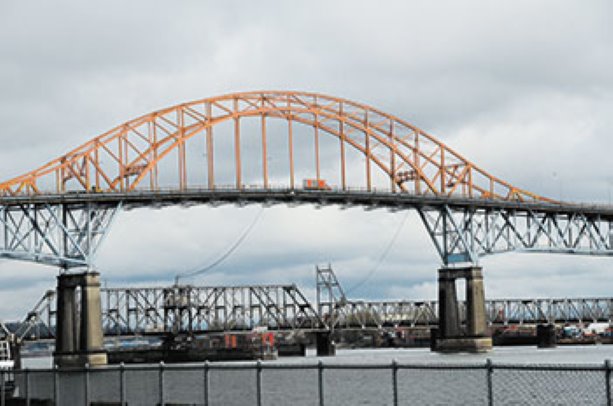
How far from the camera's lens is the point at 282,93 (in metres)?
132

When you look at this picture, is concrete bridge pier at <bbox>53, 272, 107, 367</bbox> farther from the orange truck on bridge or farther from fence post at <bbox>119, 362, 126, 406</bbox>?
fence post at <bbox>119, 362, 126, 406</bbox>

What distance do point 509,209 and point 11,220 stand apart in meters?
68.7

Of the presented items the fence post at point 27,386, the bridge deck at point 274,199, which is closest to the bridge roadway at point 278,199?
the bridge deck at point 274,199

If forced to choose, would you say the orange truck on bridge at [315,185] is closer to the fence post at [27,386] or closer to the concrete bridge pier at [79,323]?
the concrete bridge pier at [79,323]

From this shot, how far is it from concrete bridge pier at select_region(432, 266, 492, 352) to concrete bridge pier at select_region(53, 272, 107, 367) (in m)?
46.4

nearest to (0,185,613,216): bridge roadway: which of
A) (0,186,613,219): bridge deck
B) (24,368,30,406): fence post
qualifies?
(0,186,613,219): bridge deck

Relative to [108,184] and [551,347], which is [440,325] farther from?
[551,347]

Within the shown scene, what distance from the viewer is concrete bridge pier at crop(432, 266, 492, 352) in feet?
457

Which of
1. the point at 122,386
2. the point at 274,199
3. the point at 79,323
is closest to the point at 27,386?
the point at 122,386

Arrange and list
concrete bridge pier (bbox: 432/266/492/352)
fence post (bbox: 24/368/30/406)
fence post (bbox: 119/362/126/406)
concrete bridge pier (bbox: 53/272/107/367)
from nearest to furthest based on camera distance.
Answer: fence post (bbox: 119/362/126/406) → fence post (bbox: 24/368/30/406) → concrete bridge pier (bbox: 53/272/107/367) → concrete bridge pier (bbox: 432/266/492/352)

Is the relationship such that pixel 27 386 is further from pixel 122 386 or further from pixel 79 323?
pixel 79 323

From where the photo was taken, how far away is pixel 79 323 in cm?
11700

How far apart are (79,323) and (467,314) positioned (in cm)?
5034

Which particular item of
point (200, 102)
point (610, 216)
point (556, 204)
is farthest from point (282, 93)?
point (610, 216)
